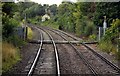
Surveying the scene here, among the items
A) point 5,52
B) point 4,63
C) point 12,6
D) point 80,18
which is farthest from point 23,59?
point 80,18

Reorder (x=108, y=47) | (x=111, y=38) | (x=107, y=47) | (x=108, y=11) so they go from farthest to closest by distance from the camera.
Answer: (x=108, y=11)
(x=111, y=38)
(x=107, y=47)
(x=108, y=47)

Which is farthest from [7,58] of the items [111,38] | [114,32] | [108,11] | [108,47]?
[108,11]

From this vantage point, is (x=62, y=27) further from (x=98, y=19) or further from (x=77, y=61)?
(x=77, y=61)

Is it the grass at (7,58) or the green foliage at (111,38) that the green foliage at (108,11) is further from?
the grass at (7,58)

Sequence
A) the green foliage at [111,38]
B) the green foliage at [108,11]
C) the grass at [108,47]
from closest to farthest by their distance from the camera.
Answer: the grass at [108,47] → the green foliage at [111,38] → the green foliage at [108,11]

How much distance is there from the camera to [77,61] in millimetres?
18234

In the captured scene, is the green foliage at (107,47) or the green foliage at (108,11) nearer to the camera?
the green foliage at (107,47)

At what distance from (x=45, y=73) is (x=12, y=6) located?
13.5 metres

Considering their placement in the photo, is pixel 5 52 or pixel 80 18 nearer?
pixel 5 52

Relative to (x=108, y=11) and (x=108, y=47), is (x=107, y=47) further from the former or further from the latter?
(x=108, y=11)

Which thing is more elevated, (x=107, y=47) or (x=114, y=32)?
(x=114, y=32)

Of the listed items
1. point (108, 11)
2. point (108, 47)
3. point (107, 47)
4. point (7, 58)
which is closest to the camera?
point (7, 58)

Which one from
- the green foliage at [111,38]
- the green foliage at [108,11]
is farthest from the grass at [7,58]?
the green foliage at [108,11]

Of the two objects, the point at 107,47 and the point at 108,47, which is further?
the point at 107,47
